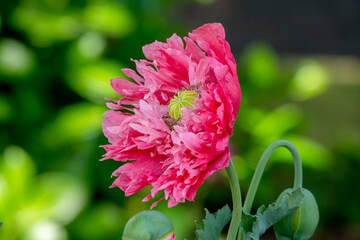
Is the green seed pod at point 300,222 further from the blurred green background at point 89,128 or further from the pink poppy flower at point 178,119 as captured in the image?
the blurred green background at point 89,128

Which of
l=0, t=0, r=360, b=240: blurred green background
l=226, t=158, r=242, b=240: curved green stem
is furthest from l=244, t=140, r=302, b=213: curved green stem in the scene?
l=0, t=0, r=360, b=240: blurred green background

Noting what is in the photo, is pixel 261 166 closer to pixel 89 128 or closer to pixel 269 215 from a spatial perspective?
pixel 269 215

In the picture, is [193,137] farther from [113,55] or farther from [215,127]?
[113,55]

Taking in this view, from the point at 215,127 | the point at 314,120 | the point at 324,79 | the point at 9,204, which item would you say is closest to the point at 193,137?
the point at 215,127

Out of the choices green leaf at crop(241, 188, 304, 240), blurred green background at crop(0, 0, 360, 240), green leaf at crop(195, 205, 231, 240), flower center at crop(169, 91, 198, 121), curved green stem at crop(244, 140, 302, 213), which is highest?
flower center at crop(169, 91, 198, 121)

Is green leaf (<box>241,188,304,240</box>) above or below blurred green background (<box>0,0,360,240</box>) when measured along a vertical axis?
above

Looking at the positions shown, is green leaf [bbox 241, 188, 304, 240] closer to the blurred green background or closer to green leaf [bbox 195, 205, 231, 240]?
green leaf [bbox 195, 205, 231, 240]

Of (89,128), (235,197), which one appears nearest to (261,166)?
(235,197)
